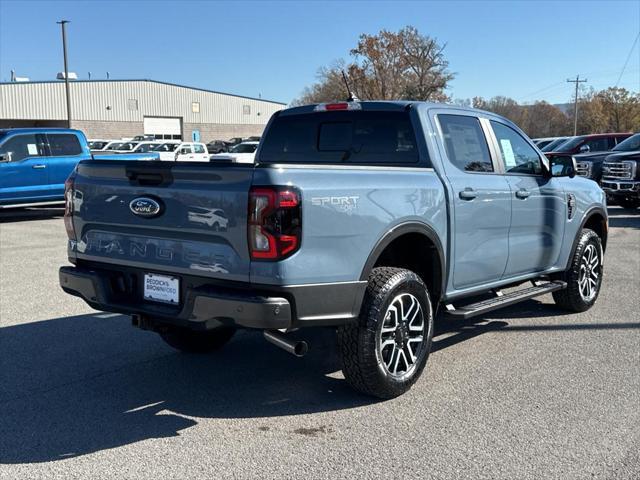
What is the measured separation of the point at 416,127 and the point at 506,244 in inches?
54.2

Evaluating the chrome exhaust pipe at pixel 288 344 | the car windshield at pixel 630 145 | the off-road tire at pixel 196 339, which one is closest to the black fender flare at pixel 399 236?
the chrome exhaust pipe at pixel 288 344

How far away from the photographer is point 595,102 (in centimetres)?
7594

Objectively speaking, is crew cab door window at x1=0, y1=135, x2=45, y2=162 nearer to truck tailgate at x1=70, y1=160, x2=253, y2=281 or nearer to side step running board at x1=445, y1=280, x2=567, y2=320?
truck tailgate at x1=70, y1=160, x2=253, y2=281

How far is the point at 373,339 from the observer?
4.21 meters

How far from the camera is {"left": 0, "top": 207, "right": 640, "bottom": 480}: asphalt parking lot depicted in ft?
11.7

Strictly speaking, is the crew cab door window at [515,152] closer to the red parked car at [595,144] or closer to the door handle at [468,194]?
the door handle at [468,194]

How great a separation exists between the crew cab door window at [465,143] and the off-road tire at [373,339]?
4.13ft

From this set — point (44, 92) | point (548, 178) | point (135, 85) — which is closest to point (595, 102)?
point (135, 85)

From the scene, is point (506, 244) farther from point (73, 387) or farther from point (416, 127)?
point (73, 387)

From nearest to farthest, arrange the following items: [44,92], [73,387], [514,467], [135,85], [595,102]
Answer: [514,467], [73,387], [44,92], [135,85], [595,102]

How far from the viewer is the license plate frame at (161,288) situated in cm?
404

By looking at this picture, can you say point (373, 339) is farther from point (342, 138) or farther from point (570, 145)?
point (570, 145)

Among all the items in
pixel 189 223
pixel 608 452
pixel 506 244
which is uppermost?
pixel 189 223

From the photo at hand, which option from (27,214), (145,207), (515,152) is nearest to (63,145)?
(27,214)
